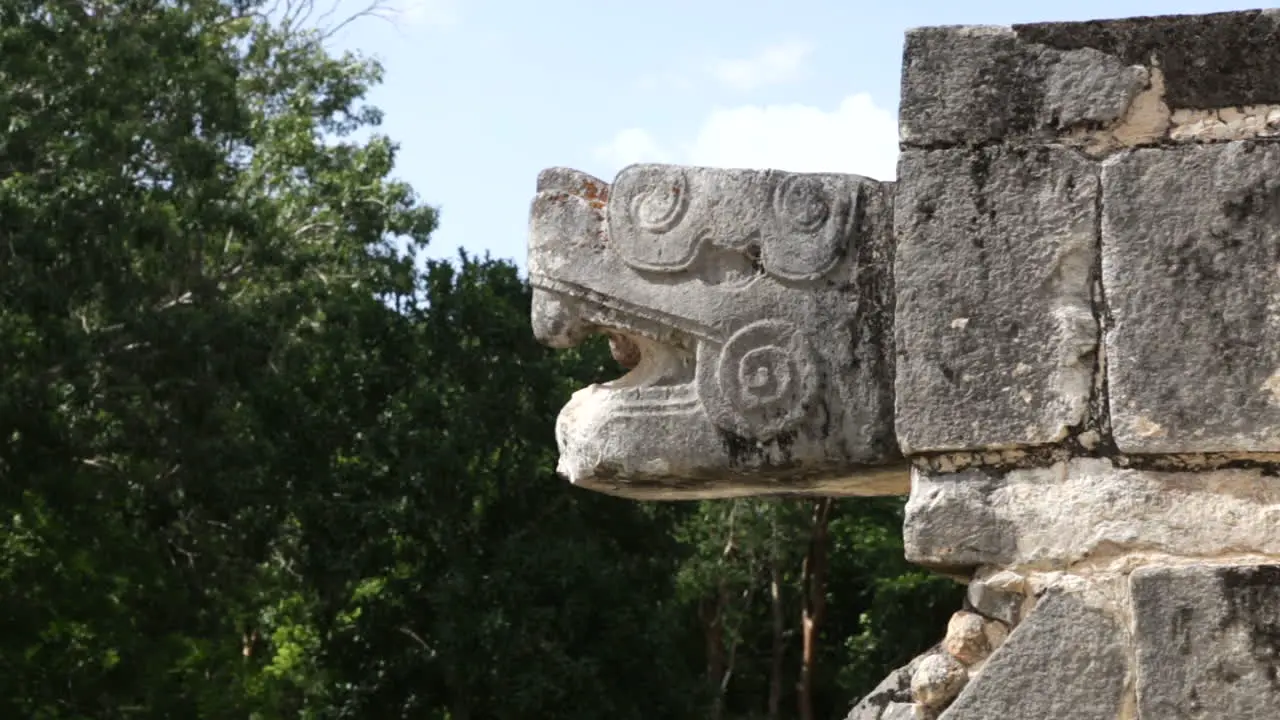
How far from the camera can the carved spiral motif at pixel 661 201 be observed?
305cm

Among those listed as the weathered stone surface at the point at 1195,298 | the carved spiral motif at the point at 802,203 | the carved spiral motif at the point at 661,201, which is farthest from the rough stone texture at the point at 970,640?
the carved spiral motif at the point at 661,201

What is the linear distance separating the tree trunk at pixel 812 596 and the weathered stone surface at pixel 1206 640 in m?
22.0

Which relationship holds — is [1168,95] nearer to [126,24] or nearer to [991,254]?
[991,254]

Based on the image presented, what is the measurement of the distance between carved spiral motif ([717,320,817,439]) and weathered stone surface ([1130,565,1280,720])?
0.59m

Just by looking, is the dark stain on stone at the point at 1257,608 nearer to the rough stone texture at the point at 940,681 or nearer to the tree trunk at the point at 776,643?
the rough stone texture at the point at 940,681

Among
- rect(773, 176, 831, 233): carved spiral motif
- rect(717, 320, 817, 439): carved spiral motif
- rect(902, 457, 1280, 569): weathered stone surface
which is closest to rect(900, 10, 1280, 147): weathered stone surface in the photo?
rect(773, 176, 831, 233): carved spiral motif

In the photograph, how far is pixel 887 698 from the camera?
2.98 metres

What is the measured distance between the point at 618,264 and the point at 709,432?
312 millimetres

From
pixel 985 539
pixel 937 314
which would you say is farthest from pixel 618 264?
pixel 985 539

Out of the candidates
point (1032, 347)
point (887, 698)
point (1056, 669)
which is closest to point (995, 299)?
point (1032, 347)

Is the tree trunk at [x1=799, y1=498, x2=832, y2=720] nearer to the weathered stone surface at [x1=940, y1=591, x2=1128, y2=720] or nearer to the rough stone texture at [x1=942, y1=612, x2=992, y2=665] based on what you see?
the rough stone texture at [x1=942, y1=612, x2=992, y2=665]

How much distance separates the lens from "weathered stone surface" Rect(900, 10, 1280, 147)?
9.29 feet

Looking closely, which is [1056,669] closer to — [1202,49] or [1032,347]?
[1032,347]

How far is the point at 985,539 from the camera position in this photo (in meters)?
2.80
